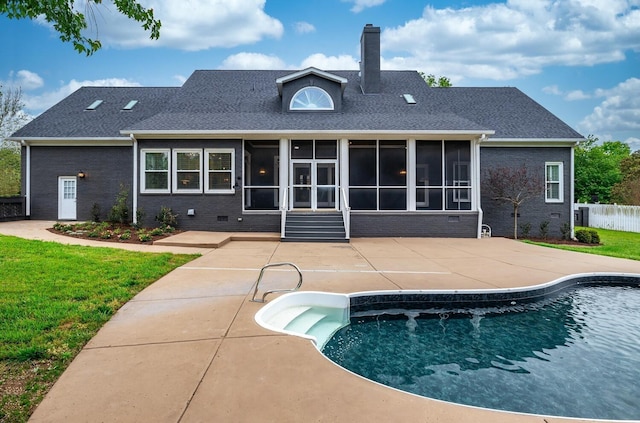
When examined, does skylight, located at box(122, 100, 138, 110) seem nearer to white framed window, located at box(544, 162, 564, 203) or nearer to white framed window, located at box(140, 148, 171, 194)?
white framed window, located at box(140, 148, 171, 194)

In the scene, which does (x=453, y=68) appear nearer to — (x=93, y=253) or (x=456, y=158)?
(x=456, y=158)

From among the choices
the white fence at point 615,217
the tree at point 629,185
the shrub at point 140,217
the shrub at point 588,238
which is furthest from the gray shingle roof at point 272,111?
the tree at point 629,185

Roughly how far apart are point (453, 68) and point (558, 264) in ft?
79.0

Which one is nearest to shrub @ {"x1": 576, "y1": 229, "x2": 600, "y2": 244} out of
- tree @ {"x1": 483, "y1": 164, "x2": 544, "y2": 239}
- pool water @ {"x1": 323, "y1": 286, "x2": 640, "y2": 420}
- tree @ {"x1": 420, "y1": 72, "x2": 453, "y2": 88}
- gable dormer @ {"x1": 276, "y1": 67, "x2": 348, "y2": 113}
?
tree @ {"x1": 483, "y1": 164, "x2": 544, "y2": 239}

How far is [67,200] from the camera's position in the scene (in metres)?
14.4

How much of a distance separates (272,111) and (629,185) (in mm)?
22471

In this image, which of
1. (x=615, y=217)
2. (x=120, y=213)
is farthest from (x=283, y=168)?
(x=615, y=217)

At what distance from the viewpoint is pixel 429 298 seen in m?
5.14

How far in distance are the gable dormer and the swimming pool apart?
1079 centimetres

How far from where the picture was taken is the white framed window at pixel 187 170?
12.5m

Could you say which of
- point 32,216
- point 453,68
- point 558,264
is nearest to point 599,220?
point 558,264

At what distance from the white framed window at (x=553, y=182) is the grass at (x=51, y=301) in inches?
543

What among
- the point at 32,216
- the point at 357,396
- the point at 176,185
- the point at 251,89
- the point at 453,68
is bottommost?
the point at 357,396

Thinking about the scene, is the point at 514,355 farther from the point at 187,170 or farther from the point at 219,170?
the point at 187,170
